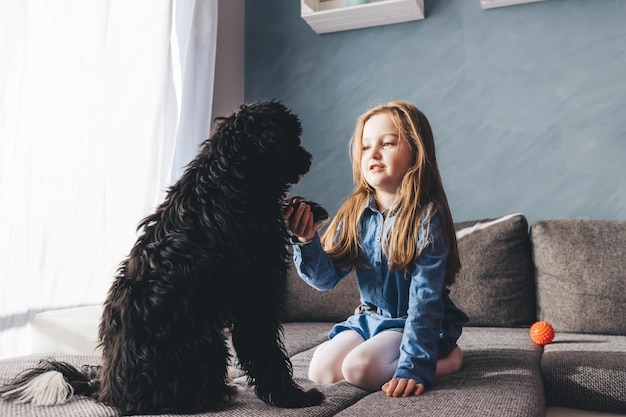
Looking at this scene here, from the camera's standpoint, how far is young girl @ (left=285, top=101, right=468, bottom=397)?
4.65 ft

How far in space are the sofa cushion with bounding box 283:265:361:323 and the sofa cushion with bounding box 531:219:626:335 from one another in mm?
741

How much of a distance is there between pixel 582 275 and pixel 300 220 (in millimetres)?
1348

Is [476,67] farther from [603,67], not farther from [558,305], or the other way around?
[558,305]

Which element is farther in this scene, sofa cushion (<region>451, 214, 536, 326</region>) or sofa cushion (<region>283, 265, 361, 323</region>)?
sofa cushion (<region>283, 265, 361, 323</region>)

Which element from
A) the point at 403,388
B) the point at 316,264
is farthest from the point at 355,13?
the point at 403,388

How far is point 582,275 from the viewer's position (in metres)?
2.22

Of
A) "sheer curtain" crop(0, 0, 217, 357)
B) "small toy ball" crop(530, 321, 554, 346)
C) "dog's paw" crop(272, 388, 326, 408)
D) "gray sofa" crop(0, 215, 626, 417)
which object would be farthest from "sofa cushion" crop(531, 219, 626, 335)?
"sheer curtain" crop(0, 0, 217, 357)

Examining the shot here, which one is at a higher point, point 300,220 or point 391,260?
point 300,220

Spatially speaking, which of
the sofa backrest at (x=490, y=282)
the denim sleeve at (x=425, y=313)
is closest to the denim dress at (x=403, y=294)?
the denim sleeve at (x=425, y=313)

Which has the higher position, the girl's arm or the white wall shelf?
the white wall shelf

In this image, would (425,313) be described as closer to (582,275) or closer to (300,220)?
(300,220)

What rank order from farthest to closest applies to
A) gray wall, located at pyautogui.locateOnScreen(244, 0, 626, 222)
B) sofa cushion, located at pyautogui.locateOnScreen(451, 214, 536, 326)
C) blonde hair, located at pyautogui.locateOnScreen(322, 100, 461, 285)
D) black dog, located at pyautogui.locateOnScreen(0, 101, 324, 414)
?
gray wall, located at pyautogui.locateOnScreen(244, 0, 626, 222), sofa cushion, located at pyautogui.locateOnScreen(451, 214, 536, 326), blonde hair, located at pyautogui.locateOnScreen(322, 100, 461, 285), black dog, located at pyautogui.locateOnScreen(0, 101, 324, 414)

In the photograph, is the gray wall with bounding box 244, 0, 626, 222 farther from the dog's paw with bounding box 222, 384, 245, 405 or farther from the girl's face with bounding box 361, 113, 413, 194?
the dog's paw with bounding box 222, 384, 245, 405

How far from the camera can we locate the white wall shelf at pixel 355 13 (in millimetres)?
2842
